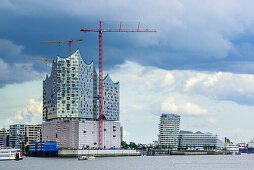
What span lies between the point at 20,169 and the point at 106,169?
82.1 ft

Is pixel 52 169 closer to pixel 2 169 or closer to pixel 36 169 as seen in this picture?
pixel 36 169

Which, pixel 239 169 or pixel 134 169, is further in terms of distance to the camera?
pixel 239 169

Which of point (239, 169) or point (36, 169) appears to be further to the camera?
point (239, 169)

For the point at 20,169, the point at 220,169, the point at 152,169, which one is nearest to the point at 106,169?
the point at 152,169

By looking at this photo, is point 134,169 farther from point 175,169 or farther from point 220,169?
point 220,169

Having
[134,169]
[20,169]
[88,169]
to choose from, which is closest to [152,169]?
[134,169]

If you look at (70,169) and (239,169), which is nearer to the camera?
(70,169)

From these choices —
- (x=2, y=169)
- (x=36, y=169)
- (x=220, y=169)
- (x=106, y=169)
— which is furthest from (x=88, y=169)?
(x=220, y=169)

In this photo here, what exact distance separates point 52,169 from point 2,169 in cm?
1498

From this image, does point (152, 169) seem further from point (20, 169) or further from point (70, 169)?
point (20, 169)

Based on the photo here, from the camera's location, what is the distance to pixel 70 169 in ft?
454

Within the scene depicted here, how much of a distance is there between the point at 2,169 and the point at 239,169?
72.2m

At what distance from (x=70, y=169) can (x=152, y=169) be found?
24.3 metres

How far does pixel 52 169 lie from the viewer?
449 ft
